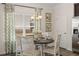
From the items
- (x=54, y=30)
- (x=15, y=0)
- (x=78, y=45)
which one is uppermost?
(x=15, y=0)

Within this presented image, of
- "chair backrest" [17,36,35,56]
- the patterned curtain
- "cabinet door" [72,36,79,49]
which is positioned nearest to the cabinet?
"cabinet door" [72,36,79,49]

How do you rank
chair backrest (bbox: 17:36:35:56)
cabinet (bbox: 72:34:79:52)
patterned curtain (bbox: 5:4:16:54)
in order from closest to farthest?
1. chair backrest (bbox: 17:36:35:56)
2. patterned curtain (bbox: 5:4:16:54)
3. cabinet (bbox: 72:34:79:52)

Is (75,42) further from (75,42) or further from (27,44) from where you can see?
(27,44)

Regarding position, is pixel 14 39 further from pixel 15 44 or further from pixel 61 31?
pixel 61 31

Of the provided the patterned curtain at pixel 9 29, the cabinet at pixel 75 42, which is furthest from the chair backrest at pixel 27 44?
the cabinet at pixel 75 42

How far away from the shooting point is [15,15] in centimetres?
241

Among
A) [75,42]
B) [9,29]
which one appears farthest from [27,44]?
[75,42]

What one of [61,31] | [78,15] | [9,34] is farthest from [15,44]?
[78,15]

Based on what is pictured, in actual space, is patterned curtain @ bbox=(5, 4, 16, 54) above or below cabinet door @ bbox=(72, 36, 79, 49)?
above

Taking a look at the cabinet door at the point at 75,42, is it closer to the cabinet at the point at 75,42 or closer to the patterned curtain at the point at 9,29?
the cabinet at the point at 75,42

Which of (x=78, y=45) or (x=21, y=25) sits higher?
(x=21, y=25)

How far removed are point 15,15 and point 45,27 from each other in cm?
60

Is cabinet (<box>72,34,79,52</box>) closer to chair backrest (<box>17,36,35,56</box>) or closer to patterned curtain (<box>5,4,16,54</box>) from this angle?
chair backrest (<box>17,36,35,56</box>)

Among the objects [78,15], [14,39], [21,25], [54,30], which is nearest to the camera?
[21,25]
